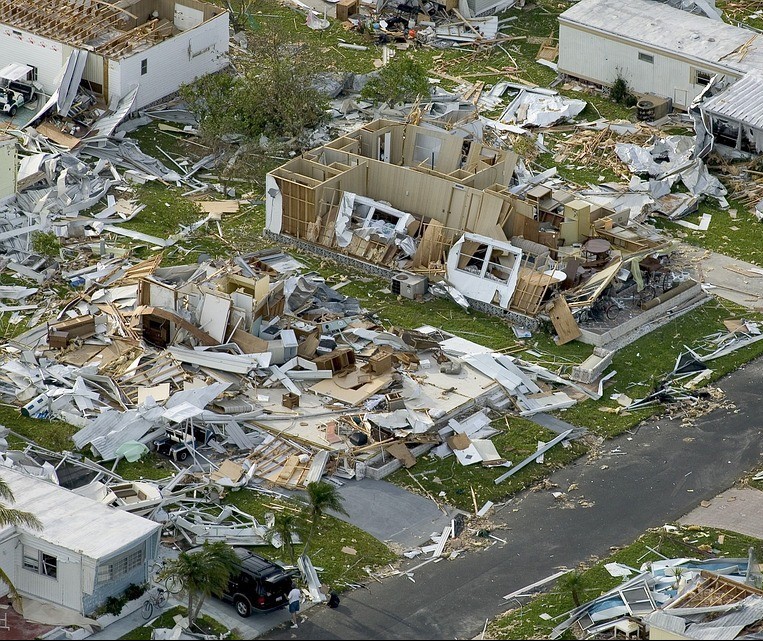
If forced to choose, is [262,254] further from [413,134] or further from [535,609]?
[535,609]

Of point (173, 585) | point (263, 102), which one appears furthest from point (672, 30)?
point (173, 585)

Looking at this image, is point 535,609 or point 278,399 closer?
point 535,609

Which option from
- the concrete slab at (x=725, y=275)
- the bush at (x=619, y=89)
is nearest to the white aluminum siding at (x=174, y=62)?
the bush at (x=619, y=89)

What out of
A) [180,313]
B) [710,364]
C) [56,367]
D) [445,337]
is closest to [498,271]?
[445,337]

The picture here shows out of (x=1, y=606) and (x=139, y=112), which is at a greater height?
(x=1, y=606)

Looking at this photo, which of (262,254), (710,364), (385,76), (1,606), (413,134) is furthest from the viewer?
(385,76)

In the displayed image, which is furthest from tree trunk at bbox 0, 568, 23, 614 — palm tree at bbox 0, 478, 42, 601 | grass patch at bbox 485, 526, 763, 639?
grass patch at bbox 485, 526, 763, 639

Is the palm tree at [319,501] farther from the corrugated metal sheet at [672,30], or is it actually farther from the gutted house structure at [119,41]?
the corrugated metal sheet at [672,30]
